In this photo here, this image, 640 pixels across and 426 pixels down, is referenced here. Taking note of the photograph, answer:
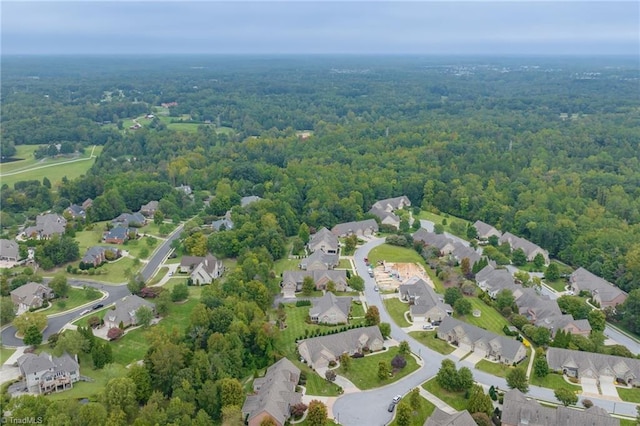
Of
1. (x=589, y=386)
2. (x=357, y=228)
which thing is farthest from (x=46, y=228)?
(x=589, y=386)

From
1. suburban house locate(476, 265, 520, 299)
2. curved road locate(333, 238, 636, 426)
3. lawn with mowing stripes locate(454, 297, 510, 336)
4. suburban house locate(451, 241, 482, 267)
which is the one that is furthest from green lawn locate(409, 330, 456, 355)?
suburban house locate(451, 241, 482, 267)

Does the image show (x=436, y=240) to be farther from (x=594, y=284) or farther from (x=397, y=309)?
(x=594, y=284)

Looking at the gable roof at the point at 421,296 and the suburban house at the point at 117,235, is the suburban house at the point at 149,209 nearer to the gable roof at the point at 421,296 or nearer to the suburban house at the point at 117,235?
the suburban house at the point at 117,235

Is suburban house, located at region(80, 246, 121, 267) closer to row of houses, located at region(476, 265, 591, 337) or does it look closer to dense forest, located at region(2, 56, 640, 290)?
dense forest, located at region(2, 56, 640, 290)

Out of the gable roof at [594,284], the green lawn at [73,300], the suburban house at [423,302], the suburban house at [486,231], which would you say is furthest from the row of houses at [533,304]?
the green lawn at [73,300]

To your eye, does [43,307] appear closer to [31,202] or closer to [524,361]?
[31,202]

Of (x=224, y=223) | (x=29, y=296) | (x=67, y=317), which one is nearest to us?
(x=67, y=317)
